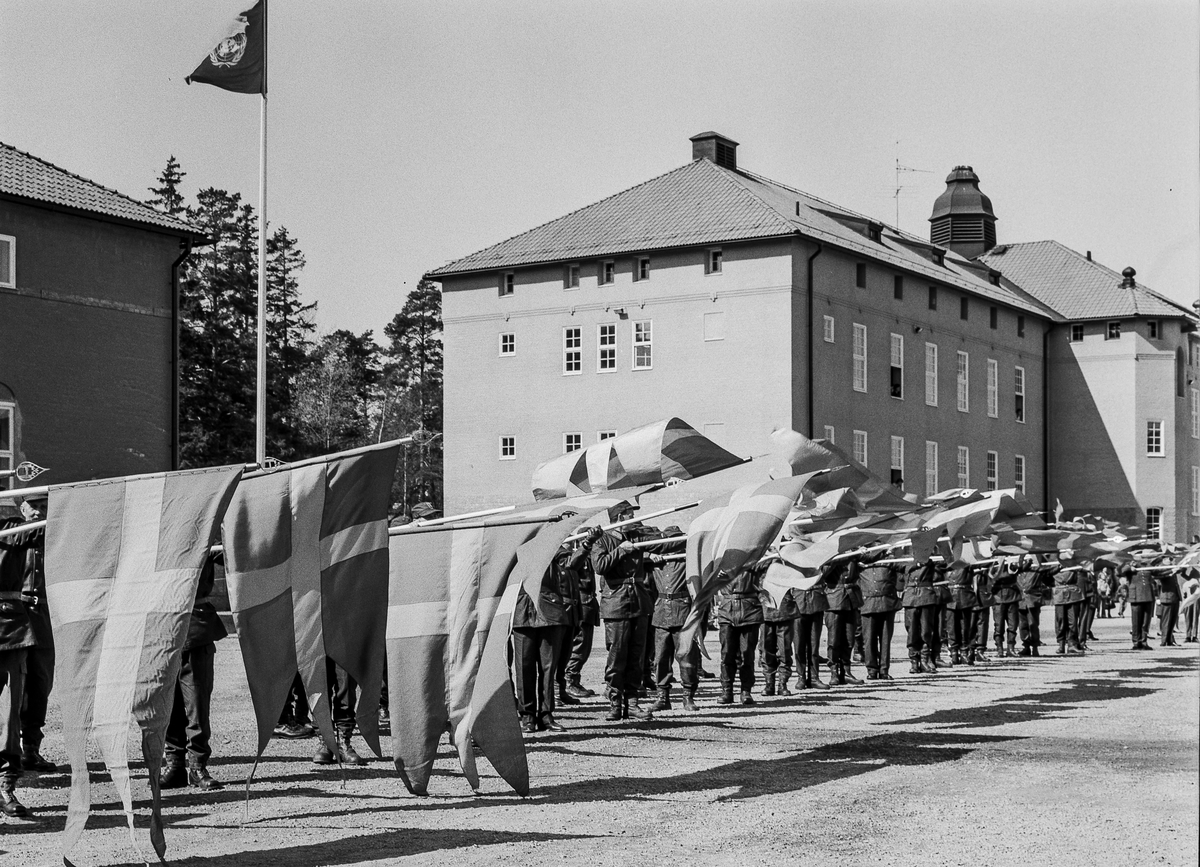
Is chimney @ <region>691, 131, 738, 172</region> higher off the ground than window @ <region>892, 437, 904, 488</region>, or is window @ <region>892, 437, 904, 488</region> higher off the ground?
chimney @ <region>691, 131, 738, 172</region>

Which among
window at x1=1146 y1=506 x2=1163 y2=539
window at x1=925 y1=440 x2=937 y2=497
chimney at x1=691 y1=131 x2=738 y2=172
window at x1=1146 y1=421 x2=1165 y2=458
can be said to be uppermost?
chimney at x1=691 y1=131 x2=738 y2=172

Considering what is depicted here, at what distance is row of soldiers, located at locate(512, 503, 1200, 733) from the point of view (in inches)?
583

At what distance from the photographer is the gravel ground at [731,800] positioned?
8711mm

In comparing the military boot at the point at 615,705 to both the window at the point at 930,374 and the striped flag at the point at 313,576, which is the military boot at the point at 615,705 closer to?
the striped flag at the point at 313,576

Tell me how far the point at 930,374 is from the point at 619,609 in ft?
144

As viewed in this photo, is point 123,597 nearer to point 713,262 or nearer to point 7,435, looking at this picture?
point 7,435

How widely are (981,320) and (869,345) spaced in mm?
11152

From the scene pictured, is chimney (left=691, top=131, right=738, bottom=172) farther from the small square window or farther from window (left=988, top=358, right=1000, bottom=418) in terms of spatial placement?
window (left=988, top=358, right=1000, bottom=418)

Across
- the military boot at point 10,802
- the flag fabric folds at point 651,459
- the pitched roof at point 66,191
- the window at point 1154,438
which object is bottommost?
the military boot at point 10,802

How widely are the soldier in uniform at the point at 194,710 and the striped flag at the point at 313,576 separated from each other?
5.36 ft

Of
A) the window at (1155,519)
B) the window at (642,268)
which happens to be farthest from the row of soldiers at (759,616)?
the window at (1155,519)

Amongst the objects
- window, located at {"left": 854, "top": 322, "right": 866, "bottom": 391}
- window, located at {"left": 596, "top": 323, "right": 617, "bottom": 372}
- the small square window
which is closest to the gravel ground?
window, located at {"left": 596, "top": 323, "right": 617, "bottom": 372}

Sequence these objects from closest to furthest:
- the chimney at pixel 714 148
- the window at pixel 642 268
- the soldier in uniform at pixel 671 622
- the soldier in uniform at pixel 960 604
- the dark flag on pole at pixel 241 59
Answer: the soldier in uniform at pixel 671 622
the soldier in uniform at pixel 960 604
the dark flag on pole at pixel 241 59
the window at pixel 642 268
the chimney at pixel 714 148

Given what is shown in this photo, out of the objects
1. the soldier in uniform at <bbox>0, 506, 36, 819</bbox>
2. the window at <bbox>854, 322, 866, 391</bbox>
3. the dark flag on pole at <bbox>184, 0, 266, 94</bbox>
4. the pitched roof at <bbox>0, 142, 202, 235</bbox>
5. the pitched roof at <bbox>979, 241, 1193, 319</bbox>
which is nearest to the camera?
the soldier in uniform at <bbox>0, 506, 36, 819</bbox>
